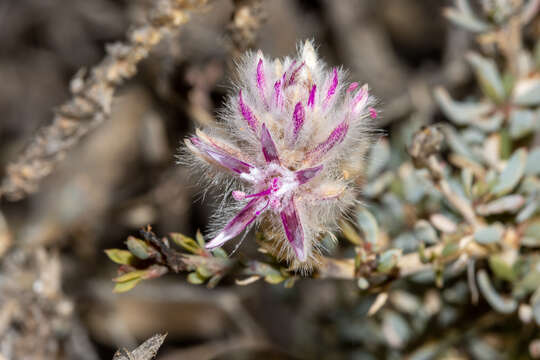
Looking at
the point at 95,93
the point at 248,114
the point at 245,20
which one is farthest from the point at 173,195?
the point at 248,114

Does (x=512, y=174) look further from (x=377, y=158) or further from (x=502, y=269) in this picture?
(x=377, y=158)

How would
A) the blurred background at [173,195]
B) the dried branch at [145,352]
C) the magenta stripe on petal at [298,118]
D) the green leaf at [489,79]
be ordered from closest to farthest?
1. the dried branch at [145,352]
2. the magenta stripe on petal at [298,118]
3. the green leaf at [489,79]
4. the blurred background at [173,195]

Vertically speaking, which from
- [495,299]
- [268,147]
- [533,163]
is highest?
[268,147]

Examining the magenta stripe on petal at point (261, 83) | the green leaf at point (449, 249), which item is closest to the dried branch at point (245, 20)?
the magenta stripe on petal at point (261, 83)

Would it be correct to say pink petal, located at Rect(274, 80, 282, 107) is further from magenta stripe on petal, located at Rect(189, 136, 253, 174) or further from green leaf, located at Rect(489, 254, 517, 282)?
green leaf, located at Rect(489, 254, 517, 282)

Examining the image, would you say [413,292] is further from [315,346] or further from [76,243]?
[76,243]

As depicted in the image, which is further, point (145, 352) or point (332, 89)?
point (332, 89)

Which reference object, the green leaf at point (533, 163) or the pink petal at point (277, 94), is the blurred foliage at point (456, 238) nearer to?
the green leaf at point (533, 163)

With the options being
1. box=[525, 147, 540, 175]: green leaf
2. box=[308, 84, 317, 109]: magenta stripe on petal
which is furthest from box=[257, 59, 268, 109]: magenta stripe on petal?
box=[525, 147, 540, 175]: green leaf

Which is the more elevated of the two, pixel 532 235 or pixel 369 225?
pixel 369 225
